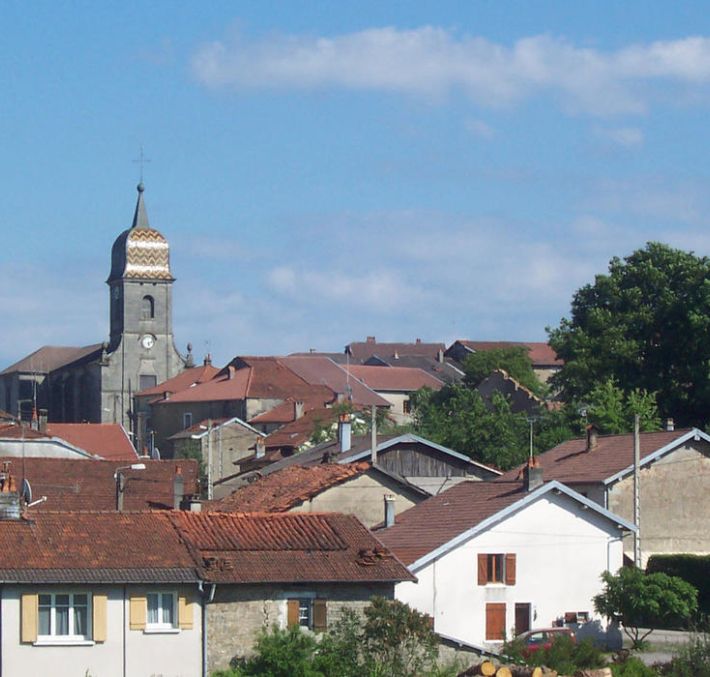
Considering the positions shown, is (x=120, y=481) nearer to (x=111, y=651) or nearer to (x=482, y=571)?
(x=482, y=571)

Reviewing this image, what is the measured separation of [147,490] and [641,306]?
26982 mm

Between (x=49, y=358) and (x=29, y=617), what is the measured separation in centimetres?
13366

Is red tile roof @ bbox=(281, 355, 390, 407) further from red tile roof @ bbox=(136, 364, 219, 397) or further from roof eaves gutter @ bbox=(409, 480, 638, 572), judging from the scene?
roof eaves gutter @ bbox=(409, 480, 638, 572)

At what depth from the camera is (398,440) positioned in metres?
54.4

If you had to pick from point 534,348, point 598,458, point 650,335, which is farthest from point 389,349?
point 598,458

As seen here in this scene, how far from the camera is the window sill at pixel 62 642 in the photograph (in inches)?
1233

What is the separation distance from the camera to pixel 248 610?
32656 mm

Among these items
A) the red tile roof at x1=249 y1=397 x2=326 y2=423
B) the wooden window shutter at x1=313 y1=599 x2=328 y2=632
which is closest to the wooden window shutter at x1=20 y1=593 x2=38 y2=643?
the wooden window shutter at x1=313 y1=599 x2=328 y2=632

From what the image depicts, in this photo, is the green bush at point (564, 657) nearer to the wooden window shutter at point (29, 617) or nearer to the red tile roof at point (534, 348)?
the wooden window shutter at point (29, 617)

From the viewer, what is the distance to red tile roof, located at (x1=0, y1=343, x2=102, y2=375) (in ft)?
526

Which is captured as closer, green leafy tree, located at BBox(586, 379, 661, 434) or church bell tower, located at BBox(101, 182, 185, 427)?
green leafy tree, located at BBox(586, 379, 661, 434)

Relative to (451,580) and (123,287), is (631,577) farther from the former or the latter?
(123,287)

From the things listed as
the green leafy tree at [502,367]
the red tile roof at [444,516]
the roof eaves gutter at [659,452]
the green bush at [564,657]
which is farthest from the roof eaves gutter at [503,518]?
the green leafy tree at [502,367]

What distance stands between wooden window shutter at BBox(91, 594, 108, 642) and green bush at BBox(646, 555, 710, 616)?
19.7m
